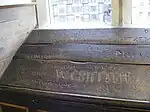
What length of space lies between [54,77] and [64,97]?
200 mm

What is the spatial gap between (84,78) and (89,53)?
0.22 metres

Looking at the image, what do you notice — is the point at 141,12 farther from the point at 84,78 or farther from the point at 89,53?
the point at 84,78

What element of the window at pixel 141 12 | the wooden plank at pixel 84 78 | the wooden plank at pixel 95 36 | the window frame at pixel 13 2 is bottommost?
the wooden plank at pixel 84 78

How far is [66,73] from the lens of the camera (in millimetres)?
1534

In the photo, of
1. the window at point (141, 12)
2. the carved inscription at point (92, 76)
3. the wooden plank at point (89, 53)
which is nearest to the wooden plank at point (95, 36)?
the wooden plank at point (89, 53)

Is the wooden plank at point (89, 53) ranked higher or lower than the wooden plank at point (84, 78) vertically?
higher

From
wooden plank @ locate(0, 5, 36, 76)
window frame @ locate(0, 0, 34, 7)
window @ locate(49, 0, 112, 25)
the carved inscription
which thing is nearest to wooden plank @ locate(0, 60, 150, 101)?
the carved inscription

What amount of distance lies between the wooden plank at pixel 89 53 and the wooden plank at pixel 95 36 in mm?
43

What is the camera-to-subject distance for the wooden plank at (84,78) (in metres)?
A: 1.29

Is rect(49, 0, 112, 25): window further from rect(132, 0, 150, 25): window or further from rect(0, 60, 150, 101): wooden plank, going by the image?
rect(0, 60, 150, 101): wooden plank

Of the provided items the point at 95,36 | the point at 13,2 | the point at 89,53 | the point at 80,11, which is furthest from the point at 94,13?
the point at 13,2

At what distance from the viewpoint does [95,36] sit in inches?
67.6

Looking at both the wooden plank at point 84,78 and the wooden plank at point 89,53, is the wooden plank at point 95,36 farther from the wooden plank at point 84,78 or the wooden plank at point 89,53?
the wooden plank at point 84,78

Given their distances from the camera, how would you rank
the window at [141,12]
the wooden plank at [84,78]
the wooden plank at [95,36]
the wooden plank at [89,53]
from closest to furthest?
the wooden plank at [84,78] < the wooden plank at [89,53] < the wooden plank at [95,36] < the window at [141,12]
